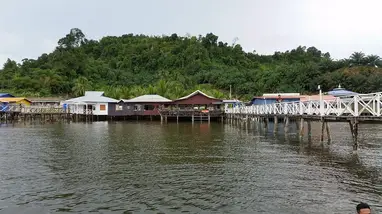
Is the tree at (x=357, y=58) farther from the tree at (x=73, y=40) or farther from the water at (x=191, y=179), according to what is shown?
the tree at (x=73, y=40)

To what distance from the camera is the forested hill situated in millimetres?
74500

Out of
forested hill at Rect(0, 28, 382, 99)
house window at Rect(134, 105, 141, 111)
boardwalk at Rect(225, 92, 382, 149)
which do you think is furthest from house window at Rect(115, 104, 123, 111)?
boardwalk at Rect(225, 92, 382, 149)

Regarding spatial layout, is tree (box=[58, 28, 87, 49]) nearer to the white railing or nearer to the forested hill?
the forested hill

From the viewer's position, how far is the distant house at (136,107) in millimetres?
60094

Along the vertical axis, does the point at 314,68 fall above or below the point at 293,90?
above

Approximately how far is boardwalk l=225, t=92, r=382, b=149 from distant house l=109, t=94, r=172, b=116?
19.4 m

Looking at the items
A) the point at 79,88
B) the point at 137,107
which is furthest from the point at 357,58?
the point at 79,88

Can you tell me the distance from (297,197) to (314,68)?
243ft

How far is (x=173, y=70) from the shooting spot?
→ 97.9 m

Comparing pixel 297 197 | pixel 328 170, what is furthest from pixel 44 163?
pixel 328 170

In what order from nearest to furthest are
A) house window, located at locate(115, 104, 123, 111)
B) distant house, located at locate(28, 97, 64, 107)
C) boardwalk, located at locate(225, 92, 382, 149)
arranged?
boardwalk, located at locate(225, 92, 382, 149)
house window, located at locate(115, 104, 123, 111)
distant house, located at locate(28, 97, 64, 107)

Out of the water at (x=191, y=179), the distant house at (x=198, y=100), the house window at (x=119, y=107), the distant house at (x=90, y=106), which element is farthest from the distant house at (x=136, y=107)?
the water at (x=191, y=179)

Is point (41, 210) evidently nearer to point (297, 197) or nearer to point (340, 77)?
point (297, 197)

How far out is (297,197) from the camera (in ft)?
37.9
